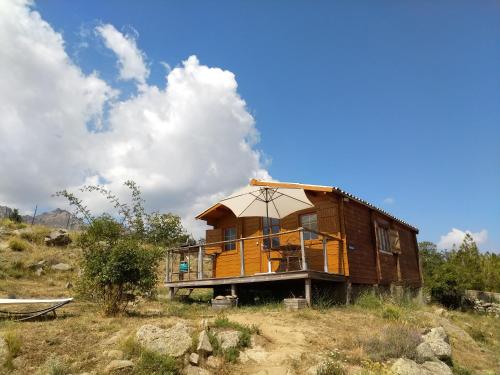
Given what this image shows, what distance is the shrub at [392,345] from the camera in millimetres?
8138

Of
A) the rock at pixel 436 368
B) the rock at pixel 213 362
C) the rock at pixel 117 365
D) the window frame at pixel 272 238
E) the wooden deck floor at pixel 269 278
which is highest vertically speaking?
the window frame at pixel 272 238

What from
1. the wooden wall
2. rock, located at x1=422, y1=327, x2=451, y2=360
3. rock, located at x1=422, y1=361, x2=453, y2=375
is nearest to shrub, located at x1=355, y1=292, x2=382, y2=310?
the wooden wall

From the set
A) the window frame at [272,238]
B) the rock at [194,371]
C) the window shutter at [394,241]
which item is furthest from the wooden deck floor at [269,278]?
the window shutter at [394,241]

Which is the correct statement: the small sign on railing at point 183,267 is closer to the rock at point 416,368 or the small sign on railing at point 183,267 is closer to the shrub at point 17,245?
the rock at point 416,368

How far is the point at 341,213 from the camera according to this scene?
13703 millimetres

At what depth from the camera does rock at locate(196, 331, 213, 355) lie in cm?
735

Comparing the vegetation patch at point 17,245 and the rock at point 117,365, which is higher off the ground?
the vegetation patch at point 17,245

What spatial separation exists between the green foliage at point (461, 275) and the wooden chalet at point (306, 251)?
104 inches

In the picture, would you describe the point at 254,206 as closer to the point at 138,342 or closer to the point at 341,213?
the point at 341,213

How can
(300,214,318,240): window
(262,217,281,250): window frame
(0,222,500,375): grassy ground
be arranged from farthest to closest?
1. (262,217,281,250): window frame
2. (300,214,318,240): window
3. (0,222,500,375): grassy ground

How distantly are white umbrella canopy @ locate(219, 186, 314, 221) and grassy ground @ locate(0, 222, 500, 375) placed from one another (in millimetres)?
3003

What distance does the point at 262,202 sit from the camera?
1384 cm

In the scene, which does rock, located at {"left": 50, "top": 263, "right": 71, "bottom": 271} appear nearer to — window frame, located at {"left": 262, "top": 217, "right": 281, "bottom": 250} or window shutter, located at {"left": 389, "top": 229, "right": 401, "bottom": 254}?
window frame, located at {"left": 262, "top": 217, "right": 281, "bottom": 250}

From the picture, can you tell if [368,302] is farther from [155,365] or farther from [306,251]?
[155,365]
